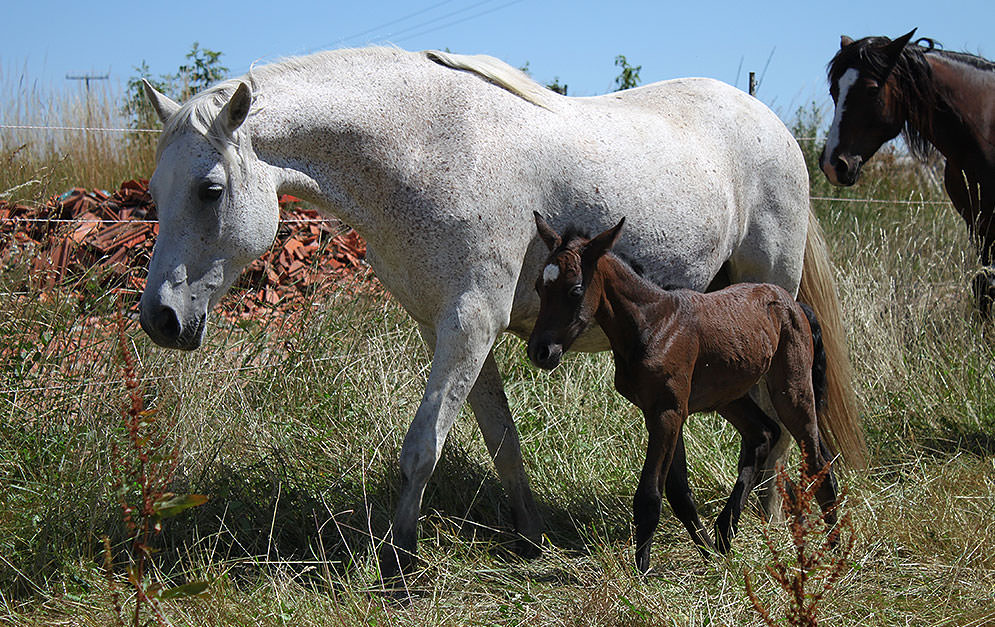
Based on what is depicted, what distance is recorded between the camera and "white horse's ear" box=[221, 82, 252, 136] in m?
2.64

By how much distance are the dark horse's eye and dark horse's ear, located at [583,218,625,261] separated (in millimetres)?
1166

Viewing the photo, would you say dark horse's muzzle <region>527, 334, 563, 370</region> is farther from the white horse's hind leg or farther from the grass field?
the white horse's hind leg

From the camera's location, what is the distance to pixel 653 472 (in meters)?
2.93

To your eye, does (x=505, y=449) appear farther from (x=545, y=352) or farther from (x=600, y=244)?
(x=600, y=244)

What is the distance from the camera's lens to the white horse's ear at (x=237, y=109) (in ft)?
8.66

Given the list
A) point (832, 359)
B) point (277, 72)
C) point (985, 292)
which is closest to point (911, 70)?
point (985, 292)

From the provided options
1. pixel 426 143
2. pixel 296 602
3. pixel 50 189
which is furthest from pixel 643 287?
pixel 50 189

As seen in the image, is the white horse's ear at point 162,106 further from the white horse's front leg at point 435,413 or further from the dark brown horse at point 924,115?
the dark brown horse at point 924,115

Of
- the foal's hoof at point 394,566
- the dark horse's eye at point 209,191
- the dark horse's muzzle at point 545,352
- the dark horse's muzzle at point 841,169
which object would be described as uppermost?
the dark horse's muzzle at point 841,169

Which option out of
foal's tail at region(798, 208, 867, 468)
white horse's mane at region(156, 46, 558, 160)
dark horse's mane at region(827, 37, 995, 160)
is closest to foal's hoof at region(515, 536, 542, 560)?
foal's tail at region(798, 208, 867, 468)

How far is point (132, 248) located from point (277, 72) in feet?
10.9

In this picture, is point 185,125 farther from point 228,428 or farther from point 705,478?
point 705,478

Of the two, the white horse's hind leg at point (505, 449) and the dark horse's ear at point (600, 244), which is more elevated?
the dark horse's ear at point (600, 244)

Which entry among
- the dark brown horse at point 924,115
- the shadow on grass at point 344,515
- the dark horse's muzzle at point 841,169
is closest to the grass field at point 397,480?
the shadow on grass at point 344,515
